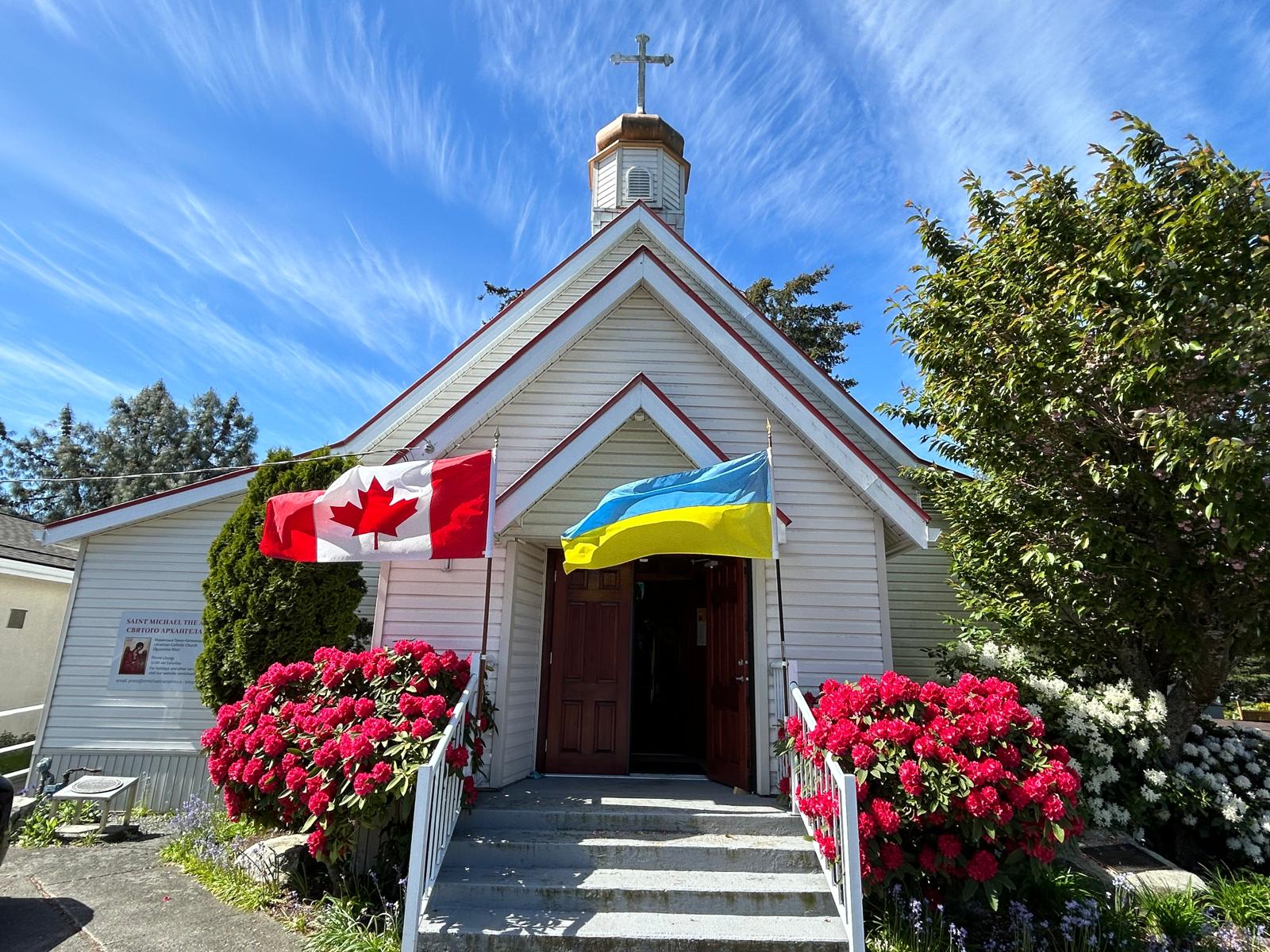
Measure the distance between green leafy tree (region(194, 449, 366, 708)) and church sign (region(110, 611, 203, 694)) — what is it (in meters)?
1.78

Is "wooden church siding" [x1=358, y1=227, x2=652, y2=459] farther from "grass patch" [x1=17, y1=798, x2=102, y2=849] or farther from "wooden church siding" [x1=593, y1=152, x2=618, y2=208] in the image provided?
"grass patch" [x1=17, y1=798, x2=102, y2=849]

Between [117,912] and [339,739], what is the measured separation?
2150mm

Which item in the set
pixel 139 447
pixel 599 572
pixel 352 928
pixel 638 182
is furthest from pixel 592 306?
pixel 139 447

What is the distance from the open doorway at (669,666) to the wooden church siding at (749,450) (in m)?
1.47

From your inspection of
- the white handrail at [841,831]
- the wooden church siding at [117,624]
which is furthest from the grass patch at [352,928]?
the wooden church siding at [117,624]

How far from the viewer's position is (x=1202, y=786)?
6688 mm

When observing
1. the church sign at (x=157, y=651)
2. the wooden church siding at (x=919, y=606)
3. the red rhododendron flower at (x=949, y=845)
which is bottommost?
the red rhododendron flower at (x=949, y=845)

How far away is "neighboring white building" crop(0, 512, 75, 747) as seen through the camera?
14125 millimetres

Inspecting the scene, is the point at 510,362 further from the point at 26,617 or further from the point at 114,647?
the point at 26,617

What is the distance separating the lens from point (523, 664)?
7.32 metres

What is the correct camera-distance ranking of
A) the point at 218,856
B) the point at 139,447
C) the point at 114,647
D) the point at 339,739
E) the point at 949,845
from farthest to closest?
the point at 139,447
the point at 114,647
the point at 218,856
the point at 339,739
the point at 949,845

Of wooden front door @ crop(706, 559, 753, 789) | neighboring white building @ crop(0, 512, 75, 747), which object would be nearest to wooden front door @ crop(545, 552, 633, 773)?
wooden front door @ crop(706, 559, 753, 789)

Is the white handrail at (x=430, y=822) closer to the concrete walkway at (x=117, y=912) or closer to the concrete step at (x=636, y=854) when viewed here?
the concrete step at (x=636, y=854)

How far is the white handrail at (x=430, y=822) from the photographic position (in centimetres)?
431
